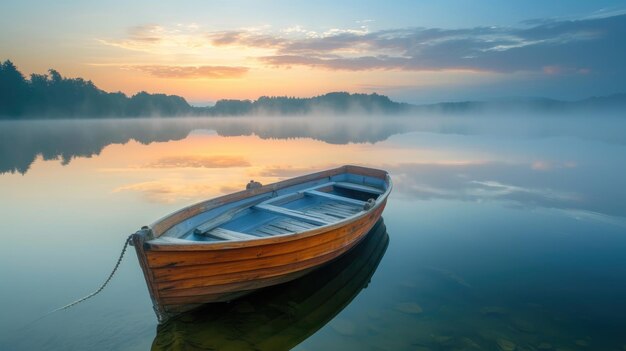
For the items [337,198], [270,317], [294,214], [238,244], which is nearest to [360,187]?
[337,198]

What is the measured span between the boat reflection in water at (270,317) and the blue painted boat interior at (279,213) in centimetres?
131

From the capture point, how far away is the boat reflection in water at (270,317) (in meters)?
6.07

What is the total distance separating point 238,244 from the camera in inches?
234

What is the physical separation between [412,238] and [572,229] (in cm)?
579

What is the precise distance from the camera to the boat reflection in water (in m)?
6.07

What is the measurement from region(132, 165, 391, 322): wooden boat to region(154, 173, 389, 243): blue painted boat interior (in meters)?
0.02

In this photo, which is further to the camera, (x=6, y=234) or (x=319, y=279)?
(x=6, y=234)

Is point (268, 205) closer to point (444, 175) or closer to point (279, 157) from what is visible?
point (444, 175)

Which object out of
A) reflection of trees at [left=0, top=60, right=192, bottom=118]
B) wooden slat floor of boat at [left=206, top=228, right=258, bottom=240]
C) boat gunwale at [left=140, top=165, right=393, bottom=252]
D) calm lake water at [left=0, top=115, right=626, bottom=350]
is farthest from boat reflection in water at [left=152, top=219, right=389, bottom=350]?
reflection of trees at [left=0, top=60, right=192, bottom=118]

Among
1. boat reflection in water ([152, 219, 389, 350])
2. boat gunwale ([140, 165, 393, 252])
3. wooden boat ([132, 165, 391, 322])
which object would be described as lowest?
boat reflection in water ([152, 219, 389, 350])

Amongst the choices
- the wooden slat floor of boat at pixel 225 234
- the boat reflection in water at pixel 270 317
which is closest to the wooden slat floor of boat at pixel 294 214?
the boat reflection in water at pixel 270 317

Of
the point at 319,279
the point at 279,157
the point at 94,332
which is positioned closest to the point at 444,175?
the point at 279,157

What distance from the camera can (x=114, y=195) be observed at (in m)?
16.2

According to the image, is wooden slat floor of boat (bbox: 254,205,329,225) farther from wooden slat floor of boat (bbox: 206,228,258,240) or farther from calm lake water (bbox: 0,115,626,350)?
wooden slat floor of boat (bbox: 206,228,258,240)
